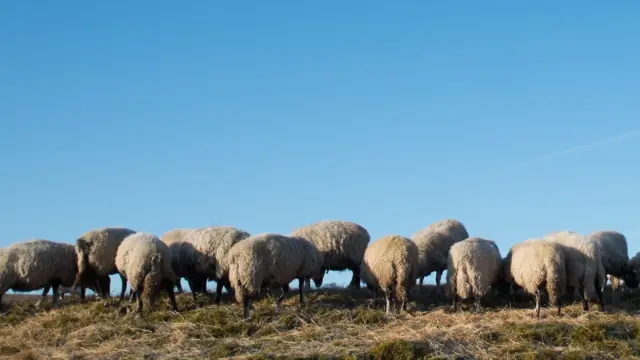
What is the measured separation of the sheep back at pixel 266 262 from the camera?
23.9 metres

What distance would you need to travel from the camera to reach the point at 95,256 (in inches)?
1062

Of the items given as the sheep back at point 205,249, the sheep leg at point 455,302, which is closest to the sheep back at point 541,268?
the sheep leg at point 455,302

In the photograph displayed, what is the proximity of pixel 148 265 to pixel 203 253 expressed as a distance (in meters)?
2.75

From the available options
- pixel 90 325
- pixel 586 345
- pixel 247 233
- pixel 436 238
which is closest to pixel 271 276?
pixel 247 233

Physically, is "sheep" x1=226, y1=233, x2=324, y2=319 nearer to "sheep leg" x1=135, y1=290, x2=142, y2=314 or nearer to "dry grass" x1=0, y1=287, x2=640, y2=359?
"dry grass" x1=0, y1=287, x2=640, y2=359

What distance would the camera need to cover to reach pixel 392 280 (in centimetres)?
2462

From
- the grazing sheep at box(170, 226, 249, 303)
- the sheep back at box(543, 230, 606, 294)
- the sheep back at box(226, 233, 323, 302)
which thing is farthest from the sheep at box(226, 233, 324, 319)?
the sheep back at box(543, 230, 606, 294)

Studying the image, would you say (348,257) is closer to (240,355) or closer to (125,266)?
(125,266)

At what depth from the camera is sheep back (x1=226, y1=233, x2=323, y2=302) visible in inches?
941

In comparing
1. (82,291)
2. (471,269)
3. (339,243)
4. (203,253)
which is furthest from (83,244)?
(471,269)

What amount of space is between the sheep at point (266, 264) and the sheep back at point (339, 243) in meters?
3.41

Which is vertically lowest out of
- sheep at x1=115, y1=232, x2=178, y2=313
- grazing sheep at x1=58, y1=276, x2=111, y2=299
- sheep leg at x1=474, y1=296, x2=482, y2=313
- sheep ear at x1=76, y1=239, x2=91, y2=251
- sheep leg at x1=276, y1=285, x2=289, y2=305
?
sheep leg at x1=474, y1=296, x2=482, y2=313

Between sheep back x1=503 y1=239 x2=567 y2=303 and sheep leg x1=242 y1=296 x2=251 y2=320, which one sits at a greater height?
sheep back x1=503 y1=239 x2=567 y2=303

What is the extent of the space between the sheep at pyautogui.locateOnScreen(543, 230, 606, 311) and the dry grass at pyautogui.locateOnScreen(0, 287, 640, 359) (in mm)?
614
